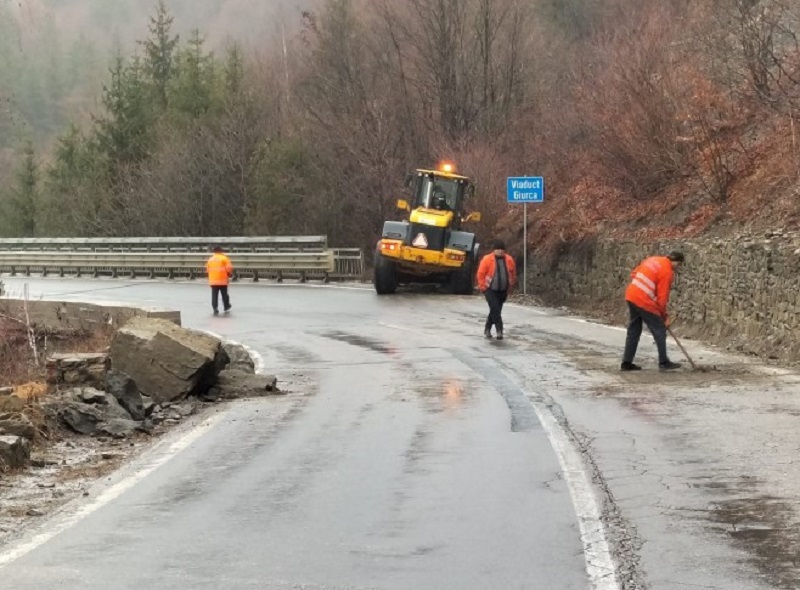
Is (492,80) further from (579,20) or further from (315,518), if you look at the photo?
(315,518)

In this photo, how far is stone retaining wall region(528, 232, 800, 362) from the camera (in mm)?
15633

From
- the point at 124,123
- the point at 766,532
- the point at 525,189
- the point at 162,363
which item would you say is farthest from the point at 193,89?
the point at 766,532

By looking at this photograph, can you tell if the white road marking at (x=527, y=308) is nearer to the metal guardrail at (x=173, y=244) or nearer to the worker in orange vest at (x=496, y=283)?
the worker in orange vest at (x=496, y=283)

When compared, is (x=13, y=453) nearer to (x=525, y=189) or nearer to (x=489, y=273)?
(x=489, y=273)

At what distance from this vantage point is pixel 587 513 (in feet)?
22.8

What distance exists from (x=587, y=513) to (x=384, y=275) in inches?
876

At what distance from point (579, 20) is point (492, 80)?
1313 centimetres

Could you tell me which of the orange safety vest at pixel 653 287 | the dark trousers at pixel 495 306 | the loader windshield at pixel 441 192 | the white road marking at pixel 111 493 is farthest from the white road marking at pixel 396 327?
the white road marking at pixel 111 493

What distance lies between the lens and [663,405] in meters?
11.4

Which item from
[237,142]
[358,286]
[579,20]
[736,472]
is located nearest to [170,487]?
[736,472]

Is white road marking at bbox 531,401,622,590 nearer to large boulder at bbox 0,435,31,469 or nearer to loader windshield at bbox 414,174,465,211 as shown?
large boulder at bbox 0,435,31,469

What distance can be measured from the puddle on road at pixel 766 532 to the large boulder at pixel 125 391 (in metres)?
6.71

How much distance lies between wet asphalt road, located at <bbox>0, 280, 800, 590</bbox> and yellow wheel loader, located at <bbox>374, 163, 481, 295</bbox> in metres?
13.4

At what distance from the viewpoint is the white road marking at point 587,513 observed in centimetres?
567
